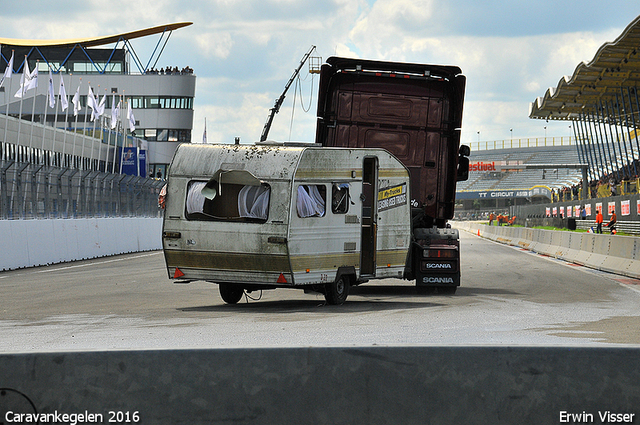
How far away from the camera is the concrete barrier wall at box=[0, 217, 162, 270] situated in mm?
22453

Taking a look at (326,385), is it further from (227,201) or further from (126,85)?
(126,85)

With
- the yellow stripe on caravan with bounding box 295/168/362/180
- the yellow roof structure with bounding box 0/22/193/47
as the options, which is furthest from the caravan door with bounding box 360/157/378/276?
the yellow roof structure with bounding box 0/22/193/47

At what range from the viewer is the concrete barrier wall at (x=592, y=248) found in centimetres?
1995

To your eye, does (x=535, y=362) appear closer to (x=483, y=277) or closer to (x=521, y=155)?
(x=483, y=277)

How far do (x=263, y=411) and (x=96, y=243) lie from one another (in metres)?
25.6

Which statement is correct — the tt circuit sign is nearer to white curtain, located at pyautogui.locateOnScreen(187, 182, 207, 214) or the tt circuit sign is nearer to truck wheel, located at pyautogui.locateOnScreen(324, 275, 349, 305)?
truck wheel, located at pyautogui.locateOnScreen(324, 275, 349, 305)

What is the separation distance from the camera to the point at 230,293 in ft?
44.3

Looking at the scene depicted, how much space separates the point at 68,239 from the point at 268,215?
16.4m

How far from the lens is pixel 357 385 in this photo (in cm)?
442

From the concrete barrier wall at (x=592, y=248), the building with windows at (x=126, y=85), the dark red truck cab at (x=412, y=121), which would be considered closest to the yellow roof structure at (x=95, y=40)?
the building with windows at (x=126, y=85)

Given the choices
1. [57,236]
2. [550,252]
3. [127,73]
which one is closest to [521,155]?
[127,73]

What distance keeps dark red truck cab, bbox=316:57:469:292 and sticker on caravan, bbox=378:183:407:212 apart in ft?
4.70

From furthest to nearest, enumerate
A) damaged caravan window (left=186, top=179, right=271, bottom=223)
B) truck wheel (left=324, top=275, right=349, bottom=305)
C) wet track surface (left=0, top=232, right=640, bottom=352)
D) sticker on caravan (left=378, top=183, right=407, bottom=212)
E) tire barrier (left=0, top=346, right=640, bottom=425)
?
sticker on caravan (left=378, top=183, right=407, bottom=212), truck wheel (left=324, top=275, right=349, bottom=305), damaged caravan window (left=186, top=179, right=271, bottom=223), wet track surface (left=0, top=232, right=640, bottom=352), tire barrier (left=0, top=346, right=640, bottom=425)

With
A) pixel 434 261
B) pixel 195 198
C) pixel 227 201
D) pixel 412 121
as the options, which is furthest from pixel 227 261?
pixel 412 121
